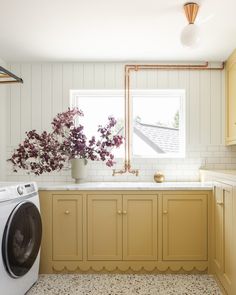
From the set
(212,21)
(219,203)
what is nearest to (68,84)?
(212,21)

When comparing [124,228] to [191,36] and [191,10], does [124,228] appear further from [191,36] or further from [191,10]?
[191,10]

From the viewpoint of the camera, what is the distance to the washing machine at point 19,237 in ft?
6.79

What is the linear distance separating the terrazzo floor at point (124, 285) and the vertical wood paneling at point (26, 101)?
5.40ft

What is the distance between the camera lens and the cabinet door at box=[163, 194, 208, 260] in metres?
2.87

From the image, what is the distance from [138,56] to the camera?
3338mm

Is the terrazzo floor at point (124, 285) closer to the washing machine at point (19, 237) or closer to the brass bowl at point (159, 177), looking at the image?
the washing machine at point (19, 237)

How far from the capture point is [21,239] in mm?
2350

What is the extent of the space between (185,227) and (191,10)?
1.87 metres

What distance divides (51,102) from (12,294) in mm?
2069

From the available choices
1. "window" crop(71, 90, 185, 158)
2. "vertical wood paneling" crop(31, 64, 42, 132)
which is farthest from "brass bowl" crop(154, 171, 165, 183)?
"vertical wood paneling" crop(31, 64, 42, 132)

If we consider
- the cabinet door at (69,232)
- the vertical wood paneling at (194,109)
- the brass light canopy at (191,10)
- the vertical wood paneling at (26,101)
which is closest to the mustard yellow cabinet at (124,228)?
the cabinet door at (69,232)

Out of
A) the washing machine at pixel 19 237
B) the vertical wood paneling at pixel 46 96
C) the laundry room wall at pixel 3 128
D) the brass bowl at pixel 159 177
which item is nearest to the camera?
the washing machine at pixel 19 237

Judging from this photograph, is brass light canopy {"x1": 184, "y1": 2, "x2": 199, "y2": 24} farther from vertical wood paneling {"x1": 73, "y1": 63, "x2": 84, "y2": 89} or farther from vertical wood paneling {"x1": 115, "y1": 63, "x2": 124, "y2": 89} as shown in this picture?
vertical wood paneling {"x1": 73, "y1": 63, "x2": 84, "y2": 89}

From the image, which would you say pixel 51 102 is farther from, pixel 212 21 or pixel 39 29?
pixel 212 21
